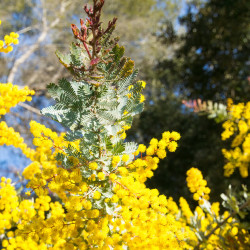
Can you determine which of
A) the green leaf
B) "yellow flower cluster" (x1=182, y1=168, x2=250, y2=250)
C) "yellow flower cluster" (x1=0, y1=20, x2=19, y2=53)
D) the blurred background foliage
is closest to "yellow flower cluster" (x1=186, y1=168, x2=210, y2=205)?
"yellow flower cluster" (x1=182, y1=168, x2=250, y2=250)

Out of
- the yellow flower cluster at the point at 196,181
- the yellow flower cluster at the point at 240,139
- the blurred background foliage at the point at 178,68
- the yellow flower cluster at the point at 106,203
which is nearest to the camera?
the yellow flower cluster at the point at 106,203

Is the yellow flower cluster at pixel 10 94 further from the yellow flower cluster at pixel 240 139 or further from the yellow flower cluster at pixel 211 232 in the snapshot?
the yellow flower cluster at pixel 240 139

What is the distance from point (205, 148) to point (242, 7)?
3513 mm

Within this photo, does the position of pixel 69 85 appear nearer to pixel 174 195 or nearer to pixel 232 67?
pixel 174 195

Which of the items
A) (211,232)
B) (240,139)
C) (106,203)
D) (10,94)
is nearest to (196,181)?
(211,232)

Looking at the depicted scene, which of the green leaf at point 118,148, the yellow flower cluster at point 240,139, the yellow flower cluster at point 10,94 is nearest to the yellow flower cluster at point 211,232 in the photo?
the yellow flower cluster at point 240,139

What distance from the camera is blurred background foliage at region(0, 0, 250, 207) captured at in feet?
19.3

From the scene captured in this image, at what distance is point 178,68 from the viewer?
24.0 ft

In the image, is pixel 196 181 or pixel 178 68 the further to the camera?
pixel 178 68

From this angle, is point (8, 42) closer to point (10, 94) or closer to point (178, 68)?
point (10, 94)

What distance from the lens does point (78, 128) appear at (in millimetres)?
1212

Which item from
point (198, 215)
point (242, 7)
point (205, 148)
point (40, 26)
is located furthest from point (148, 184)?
point (40, 26)

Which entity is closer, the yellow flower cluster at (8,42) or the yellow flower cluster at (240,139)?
the yellow flower cluster at (8,42)

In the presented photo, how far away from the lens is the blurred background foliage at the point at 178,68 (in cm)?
588
